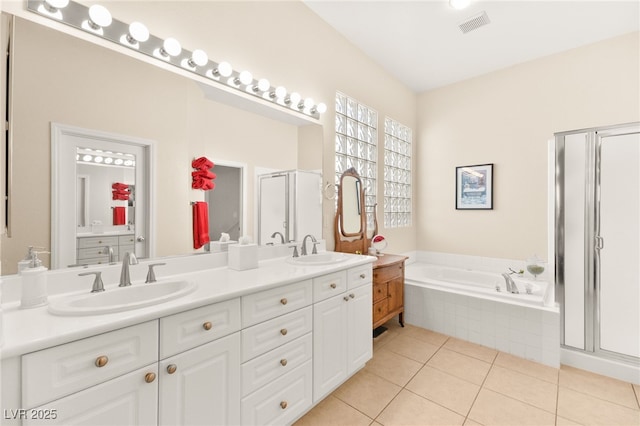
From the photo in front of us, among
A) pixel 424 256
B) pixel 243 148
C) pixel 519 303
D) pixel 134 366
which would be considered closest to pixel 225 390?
pixel 134 366

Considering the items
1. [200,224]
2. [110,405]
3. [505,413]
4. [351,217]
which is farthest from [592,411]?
[200,224]

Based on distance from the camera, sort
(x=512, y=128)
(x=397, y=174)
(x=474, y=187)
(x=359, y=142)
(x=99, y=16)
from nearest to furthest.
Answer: (x=99, y=16)
(x=359, y=142)
(x=512, y=128)
(x=474, y=187)
(x=397, y=174)

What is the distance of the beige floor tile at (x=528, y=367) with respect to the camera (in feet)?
6.66

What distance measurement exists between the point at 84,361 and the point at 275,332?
74 centimetres

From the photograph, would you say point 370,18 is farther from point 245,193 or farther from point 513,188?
point 513,188

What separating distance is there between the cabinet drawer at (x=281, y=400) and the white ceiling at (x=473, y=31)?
277 centimetres

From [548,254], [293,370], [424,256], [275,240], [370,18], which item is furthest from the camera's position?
[424,256]

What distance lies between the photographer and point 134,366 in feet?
3.00

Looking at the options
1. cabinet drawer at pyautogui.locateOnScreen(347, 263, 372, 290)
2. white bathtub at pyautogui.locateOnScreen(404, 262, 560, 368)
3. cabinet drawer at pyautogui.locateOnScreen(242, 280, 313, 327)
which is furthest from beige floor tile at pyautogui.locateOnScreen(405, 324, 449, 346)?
cabinet drawer at pyautogui.locateOnScreen(242, 280, 313, 327)

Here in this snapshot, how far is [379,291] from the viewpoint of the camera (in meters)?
2.50

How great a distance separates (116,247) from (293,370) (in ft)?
3.54

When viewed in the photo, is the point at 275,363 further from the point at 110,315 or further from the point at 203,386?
the point at 110,315

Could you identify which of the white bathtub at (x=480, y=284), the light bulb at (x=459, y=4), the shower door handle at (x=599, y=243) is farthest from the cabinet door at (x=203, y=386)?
the light bulb at (x=459, y=4)

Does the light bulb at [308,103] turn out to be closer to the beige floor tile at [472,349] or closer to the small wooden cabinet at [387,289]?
the small wooden cabinet at [387,289]
